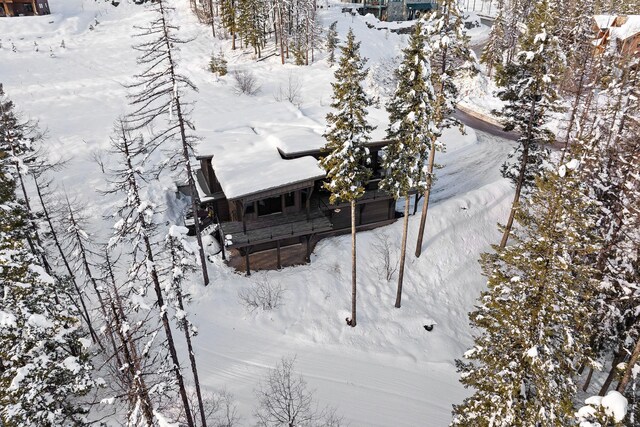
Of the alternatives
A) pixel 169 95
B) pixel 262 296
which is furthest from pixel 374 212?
pixel 169 95

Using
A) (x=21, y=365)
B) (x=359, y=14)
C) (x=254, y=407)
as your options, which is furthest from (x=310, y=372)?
(x=359, y=14)

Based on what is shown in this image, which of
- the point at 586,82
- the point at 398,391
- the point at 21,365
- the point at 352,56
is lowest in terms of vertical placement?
the point at 398,391

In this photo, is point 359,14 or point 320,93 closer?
point 320,93

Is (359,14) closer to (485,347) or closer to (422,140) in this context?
(422,140)

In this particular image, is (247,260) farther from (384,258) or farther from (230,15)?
(230,15)

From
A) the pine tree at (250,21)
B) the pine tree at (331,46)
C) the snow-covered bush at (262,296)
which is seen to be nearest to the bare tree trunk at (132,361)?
the snow-covered bush at (262,296)
